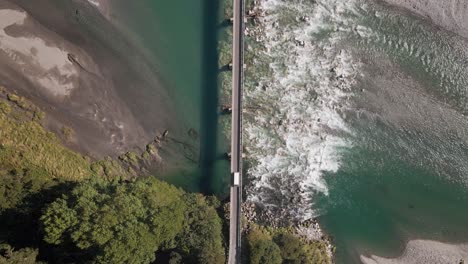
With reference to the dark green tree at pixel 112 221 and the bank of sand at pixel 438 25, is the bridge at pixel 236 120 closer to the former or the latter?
the dark green tree at pixel 112 221

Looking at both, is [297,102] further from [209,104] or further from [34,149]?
[34,149]

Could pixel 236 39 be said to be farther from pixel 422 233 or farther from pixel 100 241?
pixel 422 233

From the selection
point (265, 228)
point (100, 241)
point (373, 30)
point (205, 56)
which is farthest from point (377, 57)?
point (100, 241)

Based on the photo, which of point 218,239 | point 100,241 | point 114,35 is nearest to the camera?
point 100,241

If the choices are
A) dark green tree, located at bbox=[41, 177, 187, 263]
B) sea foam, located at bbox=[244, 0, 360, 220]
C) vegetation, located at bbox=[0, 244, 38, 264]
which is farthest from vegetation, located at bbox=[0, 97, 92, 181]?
sea foam, located at bbox=[244, 0, 360, 220]

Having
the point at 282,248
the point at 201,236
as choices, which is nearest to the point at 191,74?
the point at 201,236

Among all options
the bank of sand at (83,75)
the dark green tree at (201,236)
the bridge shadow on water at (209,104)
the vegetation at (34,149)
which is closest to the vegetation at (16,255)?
the vegetation at (34,149)

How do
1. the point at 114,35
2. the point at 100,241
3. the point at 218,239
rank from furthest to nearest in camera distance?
the point at 114,35, the point at 218,239, the point at 100,241
